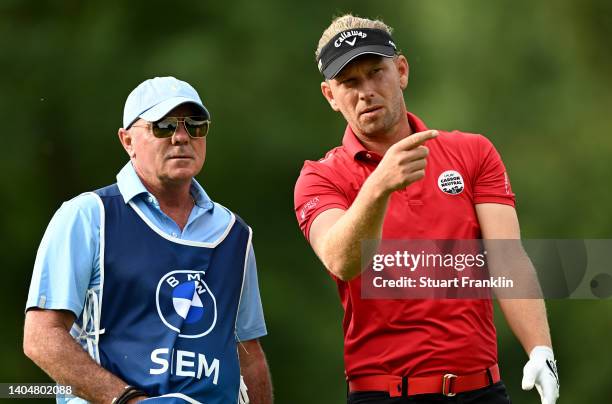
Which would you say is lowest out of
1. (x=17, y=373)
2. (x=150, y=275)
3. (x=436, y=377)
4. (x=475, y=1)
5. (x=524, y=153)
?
(x=436, y=377)

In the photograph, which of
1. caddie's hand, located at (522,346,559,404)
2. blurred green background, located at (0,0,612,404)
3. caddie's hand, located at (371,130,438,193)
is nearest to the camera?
Answer: caddie's hand, located at (371,130,438,193)

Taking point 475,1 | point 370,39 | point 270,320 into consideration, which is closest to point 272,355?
point 270,320

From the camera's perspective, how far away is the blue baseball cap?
4238mm

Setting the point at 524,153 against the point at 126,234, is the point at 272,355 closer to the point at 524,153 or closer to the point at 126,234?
the point at 524,153

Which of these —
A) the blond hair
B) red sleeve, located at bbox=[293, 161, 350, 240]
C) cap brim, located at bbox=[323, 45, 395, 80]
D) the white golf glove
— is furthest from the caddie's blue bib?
the blond hair

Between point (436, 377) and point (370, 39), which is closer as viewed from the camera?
point (436, 377)

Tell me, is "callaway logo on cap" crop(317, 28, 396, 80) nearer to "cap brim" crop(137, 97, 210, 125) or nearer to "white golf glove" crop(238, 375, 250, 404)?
"cap brim" crop(137, 97, 210, 125)

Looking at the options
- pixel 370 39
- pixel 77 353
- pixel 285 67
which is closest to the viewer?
pixel 77 353

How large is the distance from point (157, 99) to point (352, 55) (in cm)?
68

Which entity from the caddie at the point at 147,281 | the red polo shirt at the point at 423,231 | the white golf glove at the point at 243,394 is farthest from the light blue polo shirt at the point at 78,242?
the white golf glove at the point at 243,394

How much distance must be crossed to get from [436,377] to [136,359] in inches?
37.7

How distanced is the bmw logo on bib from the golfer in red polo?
401mm

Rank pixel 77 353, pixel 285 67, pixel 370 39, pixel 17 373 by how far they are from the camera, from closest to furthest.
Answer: pixel 77 353
pixel 370 39
pixel 17 373
pixel 285 67

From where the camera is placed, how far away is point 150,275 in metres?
4.08
